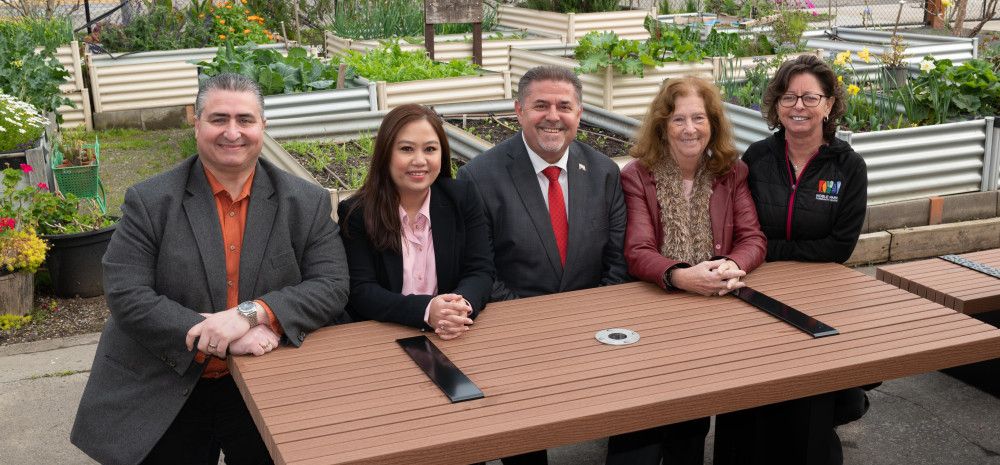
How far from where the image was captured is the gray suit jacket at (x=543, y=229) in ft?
12.2

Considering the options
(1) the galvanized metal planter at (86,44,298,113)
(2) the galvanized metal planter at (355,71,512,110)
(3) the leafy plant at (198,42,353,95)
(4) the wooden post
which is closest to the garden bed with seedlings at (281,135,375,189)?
(2) the galvanized metal planter at (355,71,512,110)

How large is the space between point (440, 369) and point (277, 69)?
576cm

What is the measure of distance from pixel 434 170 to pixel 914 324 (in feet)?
5.09

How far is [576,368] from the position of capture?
2.72 m

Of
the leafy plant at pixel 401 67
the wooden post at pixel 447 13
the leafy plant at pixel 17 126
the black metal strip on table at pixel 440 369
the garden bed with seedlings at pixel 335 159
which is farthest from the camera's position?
the wooden post at pixel 447 13

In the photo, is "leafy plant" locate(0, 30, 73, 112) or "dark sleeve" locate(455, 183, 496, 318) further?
"leafy plant" locate(0, 30, 73, 112)

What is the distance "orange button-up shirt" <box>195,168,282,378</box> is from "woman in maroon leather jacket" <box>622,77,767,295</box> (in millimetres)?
1370

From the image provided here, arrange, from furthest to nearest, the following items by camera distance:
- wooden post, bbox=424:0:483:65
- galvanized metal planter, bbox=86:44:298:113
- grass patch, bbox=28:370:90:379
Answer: galvanized metal planter, bbox=86:44:298:113 → wooden post, bbox=424:0:483:65 → grass patch, bbox=28:370:90:379

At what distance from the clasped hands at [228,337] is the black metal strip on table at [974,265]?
288cm

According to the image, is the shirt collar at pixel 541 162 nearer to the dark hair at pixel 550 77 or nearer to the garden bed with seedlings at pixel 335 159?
the dark hair at pixel 550 77

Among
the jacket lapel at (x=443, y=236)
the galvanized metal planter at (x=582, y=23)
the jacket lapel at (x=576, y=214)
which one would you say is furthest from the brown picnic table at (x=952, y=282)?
the galvanized metal planter at (x=582, y=23)

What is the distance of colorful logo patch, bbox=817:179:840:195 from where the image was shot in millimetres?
3879

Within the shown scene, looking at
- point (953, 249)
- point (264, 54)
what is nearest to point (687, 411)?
point (953, 249)

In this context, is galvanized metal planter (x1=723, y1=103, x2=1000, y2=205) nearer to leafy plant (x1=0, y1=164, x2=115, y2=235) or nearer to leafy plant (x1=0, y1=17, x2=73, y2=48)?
leafy plant (x1=0, y1=164, x2=115, y2=235)
